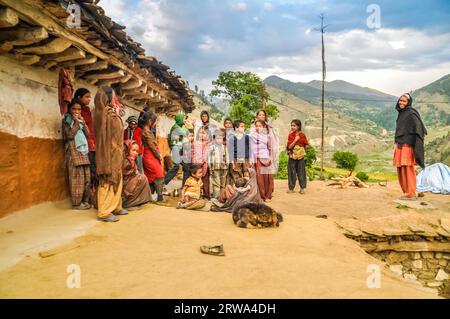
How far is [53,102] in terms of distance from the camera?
5.45 meters

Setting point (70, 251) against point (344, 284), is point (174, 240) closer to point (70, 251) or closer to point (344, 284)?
point (70, 251)

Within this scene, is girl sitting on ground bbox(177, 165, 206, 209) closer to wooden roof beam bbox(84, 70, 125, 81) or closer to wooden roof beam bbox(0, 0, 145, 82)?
wooden roof beam bbox(84, 70, 125, 81)

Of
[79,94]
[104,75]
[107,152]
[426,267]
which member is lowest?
[426,267]

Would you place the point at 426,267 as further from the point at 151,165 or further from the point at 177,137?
the point at 177,137

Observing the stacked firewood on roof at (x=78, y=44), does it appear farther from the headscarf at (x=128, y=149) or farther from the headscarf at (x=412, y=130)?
the headscarf at (x=412, y=130)

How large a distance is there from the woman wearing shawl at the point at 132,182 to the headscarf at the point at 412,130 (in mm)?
6214

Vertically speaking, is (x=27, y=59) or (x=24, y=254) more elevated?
(x=27, y=59)

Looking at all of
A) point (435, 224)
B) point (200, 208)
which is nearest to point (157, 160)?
point (200, 208)

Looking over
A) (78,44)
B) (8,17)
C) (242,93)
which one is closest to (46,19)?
(8,17)

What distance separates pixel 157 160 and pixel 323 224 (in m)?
3.48

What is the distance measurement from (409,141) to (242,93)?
2102 centimetres

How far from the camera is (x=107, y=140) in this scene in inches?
194

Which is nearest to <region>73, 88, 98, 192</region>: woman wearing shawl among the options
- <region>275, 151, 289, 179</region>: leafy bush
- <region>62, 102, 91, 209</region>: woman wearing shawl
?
<region>62, 102, 91, 209</region>: woman wearing shawl
